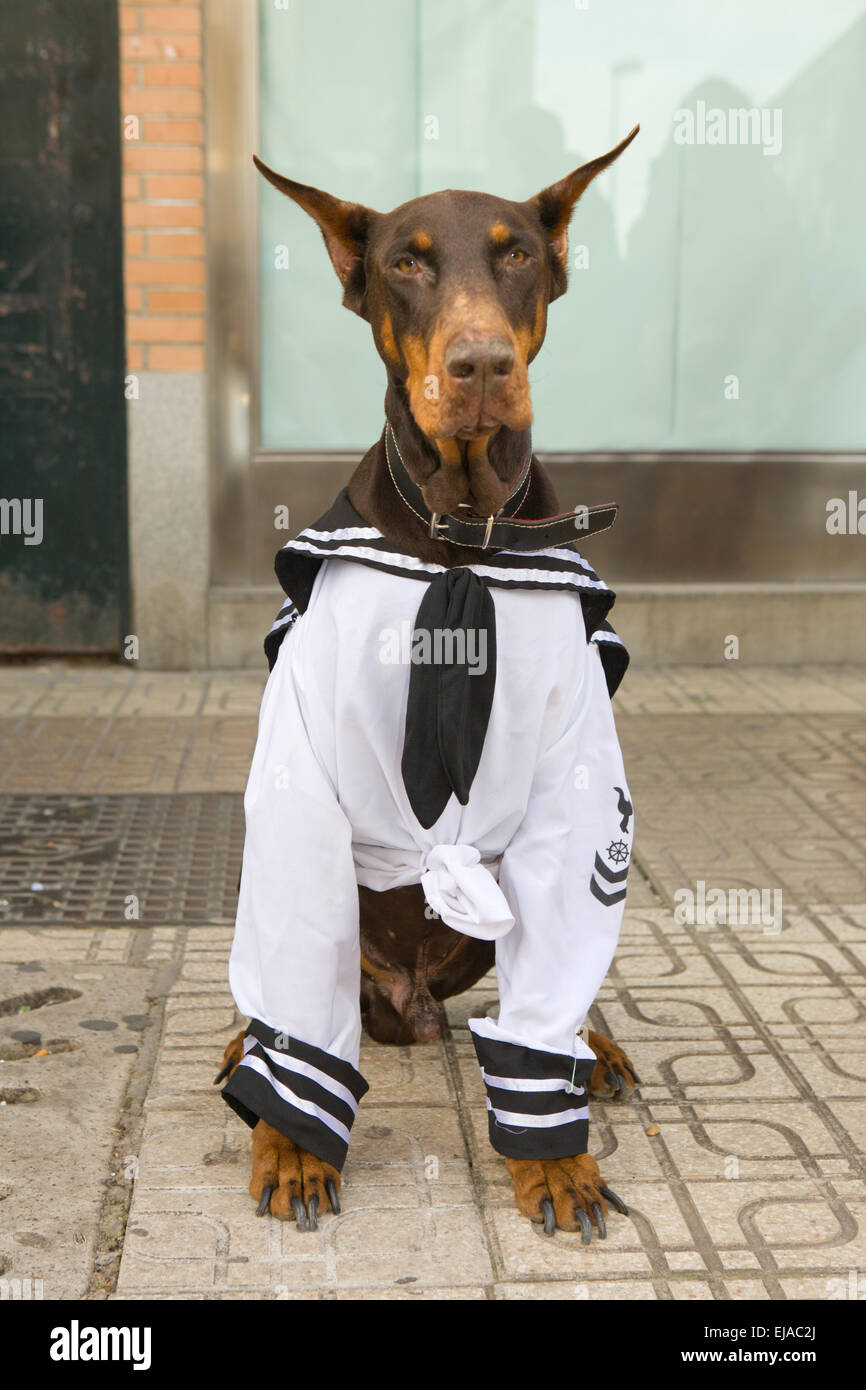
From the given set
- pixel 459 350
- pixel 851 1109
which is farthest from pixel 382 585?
pixel 851 1109

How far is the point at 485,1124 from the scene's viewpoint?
318cm

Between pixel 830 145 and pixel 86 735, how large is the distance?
452cm

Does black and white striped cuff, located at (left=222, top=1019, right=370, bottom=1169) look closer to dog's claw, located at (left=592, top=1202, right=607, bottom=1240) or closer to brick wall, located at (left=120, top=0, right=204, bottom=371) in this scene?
dog's claw, located at (left=592, top=1202, right=607, bottom=1240)

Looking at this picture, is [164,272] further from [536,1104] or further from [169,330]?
[536,1104]

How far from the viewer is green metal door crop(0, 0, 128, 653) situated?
6949mm

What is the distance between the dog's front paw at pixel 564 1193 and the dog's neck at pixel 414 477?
1133 mm

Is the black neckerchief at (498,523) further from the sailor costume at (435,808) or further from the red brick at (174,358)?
the red brick at (174,358)

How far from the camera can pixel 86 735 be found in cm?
623

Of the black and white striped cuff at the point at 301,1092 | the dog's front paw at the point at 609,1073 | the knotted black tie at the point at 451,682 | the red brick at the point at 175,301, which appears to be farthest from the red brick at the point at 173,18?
the black and white striped cuff at the point at 301,1092

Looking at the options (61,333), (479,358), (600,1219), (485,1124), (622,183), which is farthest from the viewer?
(622,183)

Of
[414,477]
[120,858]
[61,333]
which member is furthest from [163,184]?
[414,477]

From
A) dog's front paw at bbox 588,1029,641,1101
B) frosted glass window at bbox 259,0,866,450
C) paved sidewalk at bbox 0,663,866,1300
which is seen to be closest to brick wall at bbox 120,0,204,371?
frosted glass window at bbox 259,0,866,450

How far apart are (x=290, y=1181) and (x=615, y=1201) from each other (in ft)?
1.97

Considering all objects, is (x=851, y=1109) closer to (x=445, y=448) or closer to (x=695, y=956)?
(x=695, y=956)
